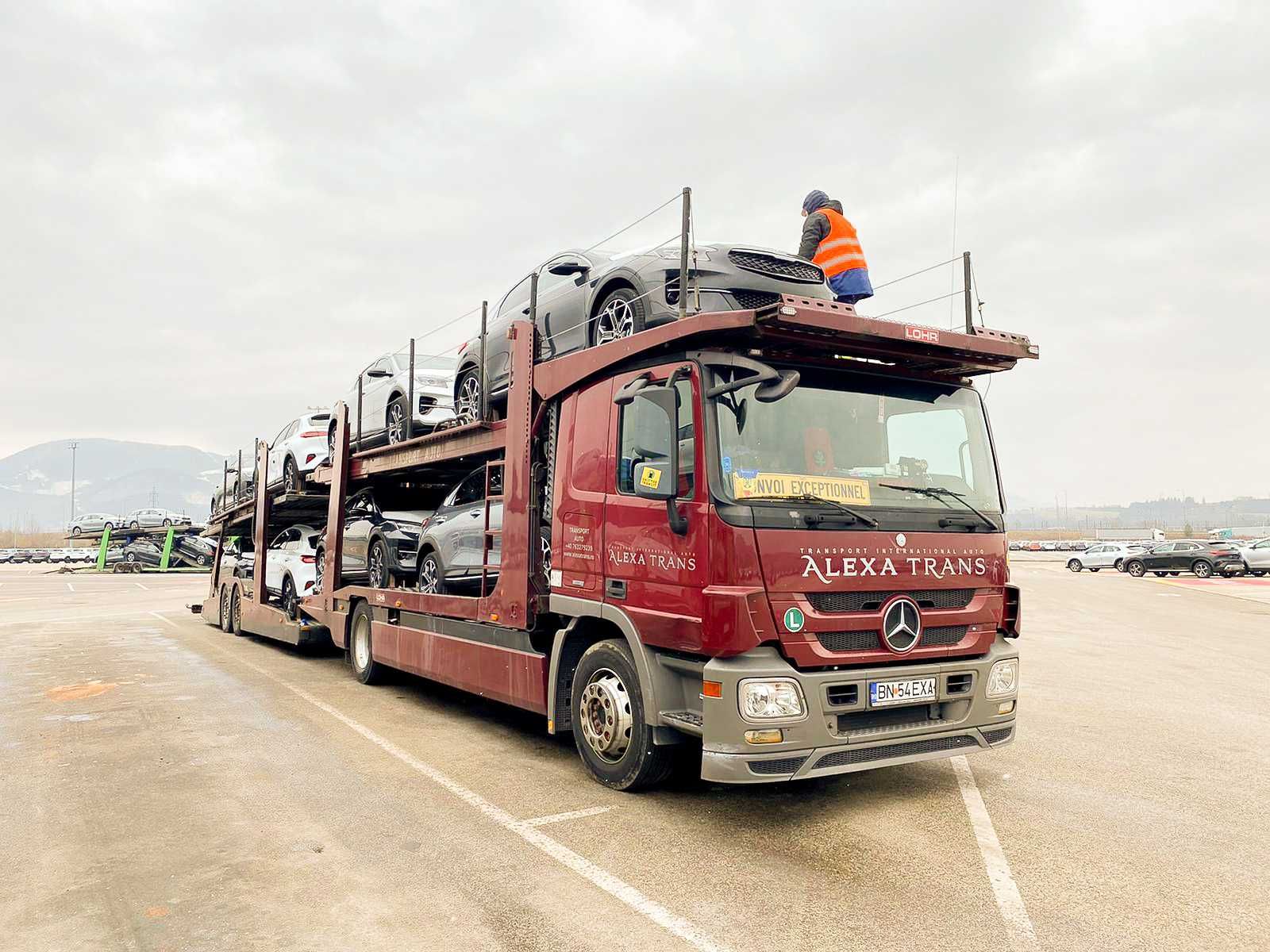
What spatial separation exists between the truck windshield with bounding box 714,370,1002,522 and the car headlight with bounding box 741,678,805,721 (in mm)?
895

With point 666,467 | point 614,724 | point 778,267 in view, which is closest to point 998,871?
point 614,724

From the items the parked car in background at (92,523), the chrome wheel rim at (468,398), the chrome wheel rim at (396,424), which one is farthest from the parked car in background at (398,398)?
the parked car in background at (92,523)

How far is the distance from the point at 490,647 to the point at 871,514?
310 cm

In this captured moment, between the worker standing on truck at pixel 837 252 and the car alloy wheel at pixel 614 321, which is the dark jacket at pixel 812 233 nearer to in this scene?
the worker standing on truck at pixel 837 252

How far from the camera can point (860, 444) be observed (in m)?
4.89

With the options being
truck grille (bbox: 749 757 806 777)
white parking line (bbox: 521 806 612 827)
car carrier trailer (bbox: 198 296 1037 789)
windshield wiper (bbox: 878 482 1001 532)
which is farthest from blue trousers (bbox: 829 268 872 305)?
white parking line (bbox: 521 806 612 827)

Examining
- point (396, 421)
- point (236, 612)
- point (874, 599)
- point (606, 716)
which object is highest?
point (396, 421)

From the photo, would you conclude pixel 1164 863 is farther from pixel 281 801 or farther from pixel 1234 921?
pixel 281 801

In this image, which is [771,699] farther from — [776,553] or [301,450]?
[301,450]

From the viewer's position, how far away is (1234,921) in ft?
11.4

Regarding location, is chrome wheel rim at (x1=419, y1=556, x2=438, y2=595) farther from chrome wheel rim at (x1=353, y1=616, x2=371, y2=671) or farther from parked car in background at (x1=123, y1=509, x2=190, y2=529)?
parked car in background at (x1=123, y1=509, x2=190, y2=529)

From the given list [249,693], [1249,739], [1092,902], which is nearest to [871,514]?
[1092,902]

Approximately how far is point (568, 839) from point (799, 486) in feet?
6.82

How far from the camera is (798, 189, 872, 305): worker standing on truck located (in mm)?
6516
